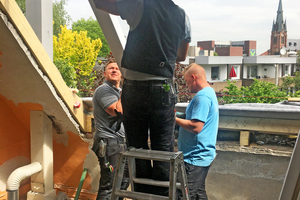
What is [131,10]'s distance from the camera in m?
1.22

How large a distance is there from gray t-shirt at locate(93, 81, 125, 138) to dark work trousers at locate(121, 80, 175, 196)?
648 millimetres

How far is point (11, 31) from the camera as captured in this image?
5.34ft

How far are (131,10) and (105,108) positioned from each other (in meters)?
0.91

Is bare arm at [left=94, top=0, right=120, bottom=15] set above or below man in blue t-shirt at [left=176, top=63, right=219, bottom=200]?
above

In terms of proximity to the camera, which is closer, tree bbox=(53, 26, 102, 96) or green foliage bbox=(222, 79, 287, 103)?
green foliage bbox=(222, 79, 287, 103)

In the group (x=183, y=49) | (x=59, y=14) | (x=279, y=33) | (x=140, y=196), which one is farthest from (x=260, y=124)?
(x=59, y=14)

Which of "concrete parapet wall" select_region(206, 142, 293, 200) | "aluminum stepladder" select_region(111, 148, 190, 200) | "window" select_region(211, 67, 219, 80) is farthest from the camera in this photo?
"window" select_region(211, 67, 219, 80)

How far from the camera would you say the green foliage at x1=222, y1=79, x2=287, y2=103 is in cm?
230

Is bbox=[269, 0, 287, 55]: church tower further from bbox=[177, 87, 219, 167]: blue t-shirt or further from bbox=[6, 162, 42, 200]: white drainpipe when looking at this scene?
bbox=[6, 162, 42, 200]: white drainpipe

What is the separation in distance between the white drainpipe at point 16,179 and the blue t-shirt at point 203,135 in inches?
48.9

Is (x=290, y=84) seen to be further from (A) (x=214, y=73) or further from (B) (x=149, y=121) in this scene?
(B) (x=149, y=121)

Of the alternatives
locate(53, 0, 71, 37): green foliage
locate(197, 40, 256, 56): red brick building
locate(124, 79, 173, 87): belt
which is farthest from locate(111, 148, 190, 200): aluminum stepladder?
locate(53, 0, 71, 37): green foliage

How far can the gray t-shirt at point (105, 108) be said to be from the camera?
1984 millimetres

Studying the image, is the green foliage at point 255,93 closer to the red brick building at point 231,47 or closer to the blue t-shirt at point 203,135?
the red brick building at point 231,47
